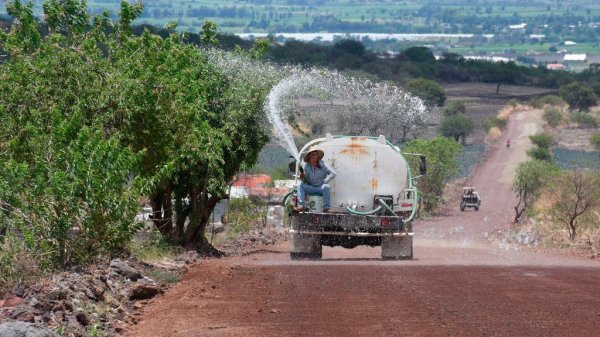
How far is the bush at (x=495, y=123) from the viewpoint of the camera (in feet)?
493

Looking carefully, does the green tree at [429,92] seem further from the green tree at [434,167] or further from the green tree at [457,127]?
the green tree at [434,167]

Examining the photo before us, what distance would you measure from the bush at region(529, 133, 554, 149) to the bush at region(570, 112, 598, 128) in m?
25.6

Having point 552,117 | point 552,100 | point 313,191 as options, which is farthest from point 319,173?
point 552,100

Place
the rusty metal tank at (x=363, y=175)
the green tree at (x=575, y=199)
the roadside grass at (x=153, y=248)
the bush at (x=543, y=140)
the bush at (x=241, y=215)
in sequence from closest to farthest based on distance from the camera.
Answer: the roadside grass at (x=153, y=248), the rusty metal tank at (x=363, y=175), the green tree at (x=575, y=199), the bush at (x=241, y=215), the bush at (x=543, y=140)

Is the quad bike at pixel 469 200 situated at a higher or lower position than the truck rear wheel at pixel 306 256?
higher

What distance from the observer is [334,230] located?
23.7 meters

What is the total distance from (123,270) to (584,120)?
151471 mm

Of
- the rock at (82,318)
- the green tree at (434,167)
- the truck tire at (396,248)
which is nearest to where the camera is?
the rock at (82,318)

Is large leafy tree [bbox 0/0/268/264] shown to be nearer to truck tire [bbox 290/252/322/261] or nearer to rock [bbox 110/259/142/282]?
rock [bbox 110/259/142/282]

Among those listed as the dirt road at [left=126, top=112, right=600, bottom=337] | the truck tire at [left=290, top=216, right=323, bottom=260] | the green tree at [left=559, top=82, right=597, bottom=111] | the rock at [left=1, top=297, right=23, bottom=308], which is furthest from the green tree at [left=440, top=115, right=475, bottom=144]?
the rock at [left=1, top=297, right=23, bottom=308]

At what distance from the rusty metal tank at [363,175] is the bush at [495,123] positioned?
416 feet

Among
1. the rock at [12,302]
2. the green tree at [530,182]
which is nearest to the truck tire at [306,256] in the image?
the rock at [12,302]

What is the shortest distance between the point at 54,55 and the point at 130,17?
647 cm

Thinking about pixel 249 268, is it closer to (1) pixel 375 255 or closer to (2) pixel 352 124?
(1) pixel 375 255
